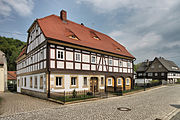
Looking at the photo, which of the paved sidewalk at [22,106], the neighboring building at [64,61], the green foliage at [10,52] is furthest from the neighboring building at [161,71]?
the green foliage at [10,52]

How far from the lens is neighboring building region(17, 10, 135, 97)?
15880 millimetres

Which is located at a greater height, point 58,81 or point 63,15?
point 63,15

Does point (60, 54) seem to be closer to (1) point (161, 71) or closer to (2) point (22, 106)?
(2) point (22, 106)

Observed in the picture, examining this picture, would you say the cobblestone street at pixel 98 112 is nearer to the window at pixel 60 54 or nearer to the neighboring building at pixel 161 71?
the window at pixel 60 54

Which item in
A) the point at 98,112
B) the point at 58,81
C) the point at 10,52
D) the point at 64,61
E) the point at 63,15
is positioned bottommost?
the point at 98,112

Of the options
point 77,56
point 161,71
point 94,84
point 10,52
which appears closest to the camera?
point 77,56

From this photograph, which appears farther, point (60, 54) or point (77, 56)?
point (77, 56)

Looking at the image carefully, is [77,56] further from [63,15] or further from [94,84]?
[63,15]

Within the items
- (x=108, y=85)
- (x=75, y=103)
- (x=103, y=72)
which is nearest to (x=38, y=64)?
(x=75, y=103)

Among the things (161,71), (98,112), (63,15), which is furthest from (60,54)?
(161,71)

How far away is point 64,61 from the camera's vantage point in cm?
1681

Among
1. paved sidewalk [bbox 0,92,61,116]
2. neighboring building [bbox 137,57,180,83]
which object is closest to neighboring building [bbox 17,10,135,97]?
Result: paved sidewalk [bbox 0,92,61,116]

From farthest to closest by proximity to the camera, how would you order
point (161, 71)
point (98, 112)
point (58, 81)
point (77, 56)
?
point (161, 71) < point (77, 56) < point (58, 81) < point (98, 112)

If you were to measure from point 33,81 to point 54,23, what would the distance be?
8.55 metres
